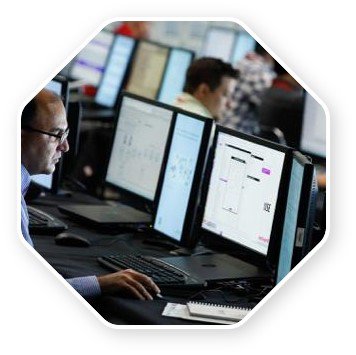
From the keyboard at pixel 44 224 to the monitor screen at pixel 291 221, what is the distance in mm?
763

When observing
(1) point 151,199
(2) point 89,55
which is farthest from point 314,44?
(2) point 89,55

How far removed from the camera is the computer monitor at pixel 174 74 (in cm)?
474

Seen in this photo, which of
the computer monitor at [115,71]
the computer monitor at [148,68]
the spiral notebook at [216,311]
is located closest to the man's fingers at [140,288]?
the spiral notebook at [216,311]

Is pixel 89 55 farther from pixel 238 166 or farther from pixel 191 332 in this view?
pixel 191 332

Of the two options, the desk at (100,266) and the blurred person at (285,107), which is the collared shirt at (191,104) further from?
the blurred person at (285,107)

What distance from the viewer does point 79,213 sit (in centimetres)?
269

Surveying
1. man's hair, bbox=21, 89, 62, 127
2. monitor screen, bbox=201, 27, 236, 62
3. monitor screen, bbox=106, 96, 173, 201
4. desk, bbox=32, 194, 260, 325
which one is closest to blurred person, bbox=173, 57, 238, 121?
monitor screen, bbox=106, 96, 173, 201

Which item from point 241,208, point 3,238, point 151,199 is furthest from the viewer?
point 151,199

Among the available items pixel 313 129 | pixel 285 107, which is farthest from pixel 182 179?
pixel 285 107

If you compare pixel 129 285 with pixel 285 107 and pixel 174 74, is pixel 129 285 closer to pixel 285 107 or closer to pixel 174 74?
pixel 285 107

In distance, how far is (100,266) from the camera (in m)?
2.25

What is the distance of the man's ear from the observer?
3.60 m

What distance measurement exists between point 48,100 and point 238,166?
0.55m

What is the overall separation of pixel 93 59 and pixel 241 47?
1744 millimetres
